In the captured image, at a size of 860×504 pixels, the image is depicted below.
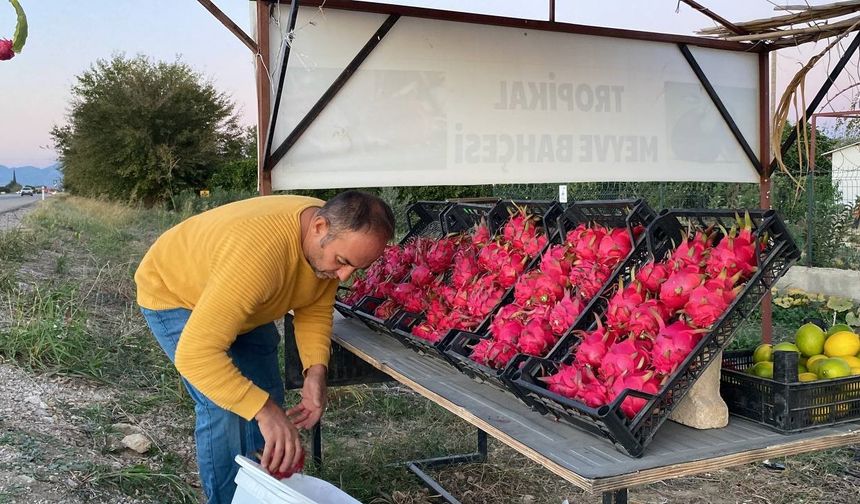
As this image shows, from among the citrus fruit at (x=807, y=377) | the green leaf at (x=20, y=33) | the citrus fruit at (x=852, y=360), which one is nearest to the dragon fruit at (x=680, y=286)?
the citrus fruit at (x=807, y=377)

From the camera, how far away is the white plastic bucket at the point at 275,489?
5.68 feet

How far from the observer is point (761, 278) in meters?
1.75

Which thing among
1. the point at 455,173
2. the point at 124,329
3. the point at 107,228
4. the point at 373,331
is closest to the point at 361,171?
the point at 455,173

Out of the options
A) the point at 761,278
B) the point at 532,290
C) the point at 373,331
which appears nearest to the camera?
the point at 761,278

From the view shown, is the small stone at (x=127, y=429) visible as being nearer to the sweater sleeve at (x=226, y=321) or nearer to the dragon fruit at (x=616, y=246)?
the sweater sleeve at (x=226, y=321)

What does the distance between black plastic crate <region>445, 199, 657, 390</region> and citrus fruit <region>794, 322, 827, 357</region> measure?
1.78 ft

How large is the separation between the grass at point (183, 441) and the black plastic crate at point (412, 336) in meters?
1.05

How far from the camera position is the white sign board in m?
3.47

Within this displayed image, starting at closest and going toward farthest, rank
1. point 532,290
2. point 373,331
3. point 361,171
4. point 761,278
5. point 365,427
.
→ point 761,278, point 532,290, point 373,331, point 361,171, point 365,427

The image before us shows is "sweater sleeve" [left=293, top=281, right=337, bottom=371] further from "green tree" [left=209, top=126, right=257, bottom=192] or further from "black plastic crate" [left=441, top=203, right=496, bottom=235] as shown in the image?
"green tree" [left=209, top=126, right=257, bottom=192]

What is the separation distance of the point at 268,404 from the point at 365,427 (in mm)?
2547

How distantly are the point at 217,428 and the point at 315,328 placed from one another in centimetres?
44

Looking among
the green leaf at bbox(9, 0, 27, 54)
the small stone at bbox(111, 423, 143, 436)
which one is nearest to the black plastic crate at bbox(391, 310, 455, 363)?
the green leaf at bbox(9, 0, 27, 54)

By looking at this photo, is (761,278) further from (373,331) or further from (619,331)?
(373,331)
